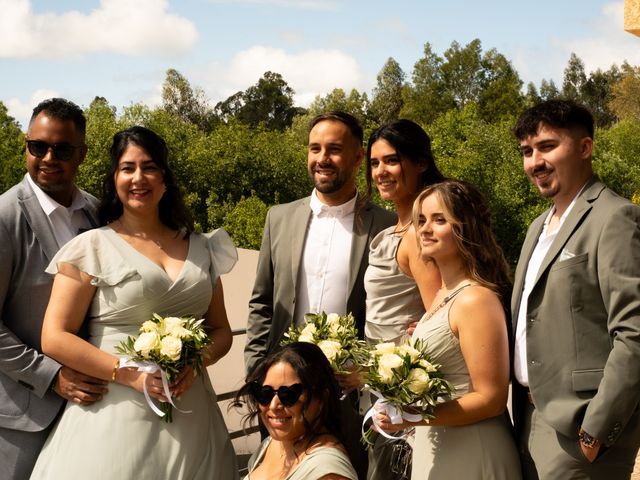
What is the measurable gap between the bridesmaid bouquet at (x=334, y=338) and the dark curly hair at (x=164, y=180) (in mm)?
769

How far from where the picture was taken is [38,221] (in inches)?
168

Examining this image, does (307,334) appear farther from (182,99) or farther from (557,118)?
(182,99)

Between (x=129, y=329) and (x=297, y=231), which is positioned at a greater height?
(x=297, y=231)

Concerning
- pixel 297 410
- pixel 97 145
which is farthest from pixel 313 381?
pixel 97 145

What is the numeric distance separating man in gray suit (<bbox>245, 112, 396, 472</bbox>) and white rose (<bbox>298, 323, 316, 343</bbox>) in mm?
597

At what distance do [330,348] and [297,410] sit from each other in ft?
1.35

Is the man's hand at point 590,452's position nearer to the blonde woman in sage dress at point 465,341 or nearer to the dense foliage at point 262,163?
the blonde woman in sage dress at point 465,341

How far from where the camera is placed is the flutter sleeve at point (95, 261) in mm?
4094

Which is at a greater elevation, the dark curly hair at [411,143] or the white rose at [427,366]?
the dark curly hair at [411,143]

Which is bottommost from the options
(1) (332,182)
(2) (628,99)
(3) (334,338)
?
(3) (334,338)

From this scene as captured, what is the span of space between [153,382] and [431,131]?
88.1 feet

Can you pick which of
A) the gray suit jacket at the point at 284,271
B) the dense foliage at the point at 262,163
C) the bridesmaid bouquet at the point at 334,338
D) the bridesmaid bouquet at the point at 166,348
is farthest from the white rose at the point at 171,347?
the dense foliage at the point at 262,163

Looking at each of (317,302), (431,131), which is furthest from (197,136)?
(317,302)

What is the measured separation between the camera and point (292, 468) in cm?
374
